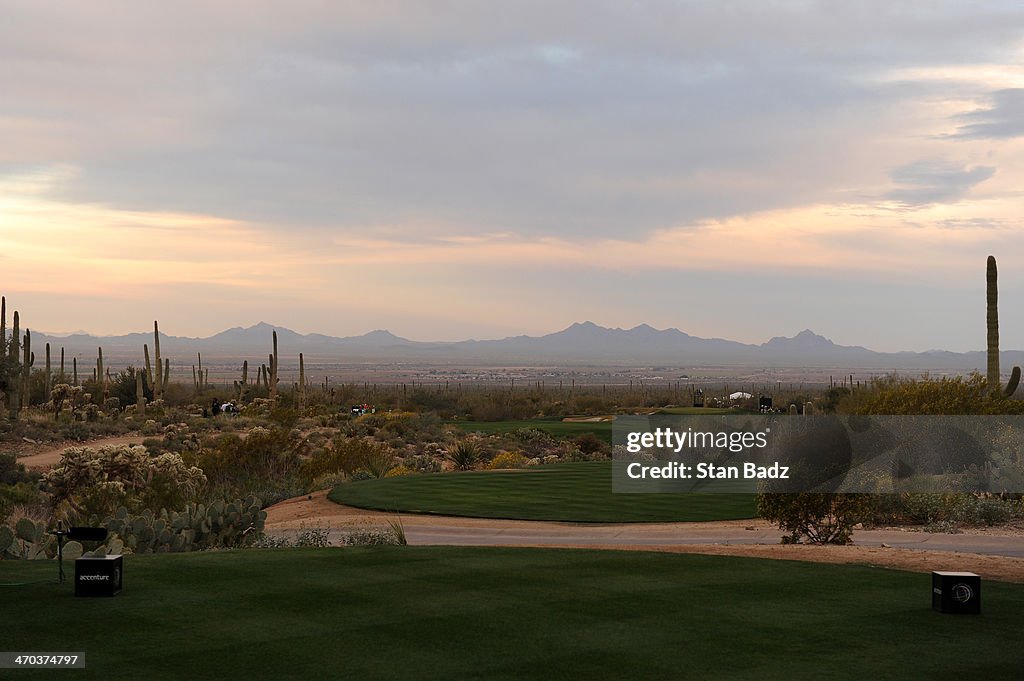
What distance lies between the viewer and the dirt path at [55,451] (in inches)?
1748

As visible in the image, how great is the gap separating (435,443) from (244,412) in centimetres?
2439

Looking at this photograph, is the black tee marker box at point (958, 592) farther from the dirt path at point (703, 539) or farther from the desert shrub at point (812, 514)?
the desert shrub at point (812, 514)

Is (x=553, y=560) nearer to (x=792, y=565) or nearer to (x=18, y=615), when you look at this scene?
(x=792, y=565)

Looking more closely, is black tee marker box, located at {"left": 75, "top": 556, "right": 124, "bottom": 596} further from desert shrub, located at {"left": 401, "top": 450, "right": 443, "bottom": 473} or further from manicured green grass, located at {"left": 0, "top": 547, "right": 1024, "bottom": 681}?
desert shrub, located at {"left": 401, "top": 450, "right": 443, "bottom": 473}

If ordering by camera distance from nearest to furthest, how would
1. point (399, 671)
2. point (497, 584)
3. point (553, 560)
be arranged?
point (399, 671) → point (497, 584) → point (553, 560)

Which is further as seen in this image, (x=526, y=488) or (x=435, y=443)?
(x=435, y=443)

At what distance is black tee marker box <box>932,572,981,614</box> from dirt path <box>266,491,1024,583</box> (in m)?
3.50

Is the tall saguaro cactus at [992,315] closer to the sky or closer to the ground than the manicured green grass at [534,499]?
closer to the sky

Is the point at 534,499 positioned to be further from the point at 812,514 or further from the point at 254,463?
the point at 254,463

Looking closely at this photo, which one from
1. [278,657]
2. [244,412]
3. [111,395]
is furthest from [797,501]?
[111,395]

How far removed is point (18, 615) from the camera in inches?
409

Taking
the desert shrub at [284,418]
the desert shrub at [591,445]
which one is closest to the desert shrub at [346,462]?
the desert shrub at [591,445]

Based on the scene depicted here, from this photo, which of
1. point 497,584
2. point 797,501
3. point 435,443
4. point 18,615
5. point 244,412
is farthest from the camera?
point 244,412

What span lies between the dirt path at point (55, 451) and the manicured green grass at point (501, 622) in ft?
109
